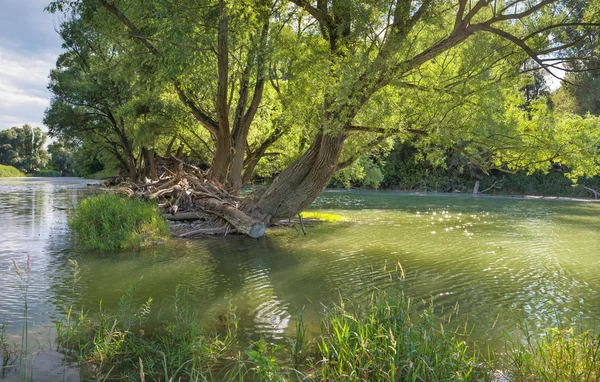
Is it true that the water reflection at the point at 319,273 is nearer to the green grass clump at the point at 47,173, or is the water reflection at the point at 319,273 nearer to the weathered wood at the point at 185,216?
the weathered wood at the point at 185,216

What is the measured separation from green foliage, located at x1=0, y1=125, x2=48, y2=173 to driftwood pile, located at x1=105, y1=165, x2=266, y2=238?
103605 millimetres

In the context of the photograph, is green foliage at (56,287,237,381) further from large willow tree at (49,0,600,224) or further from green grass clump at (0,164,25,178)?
green grass clump at (0,164,25,178)

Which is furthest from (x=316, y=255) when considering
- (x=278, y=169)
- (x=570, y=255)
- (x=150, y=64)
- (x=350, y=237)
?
(x=278, y=169)

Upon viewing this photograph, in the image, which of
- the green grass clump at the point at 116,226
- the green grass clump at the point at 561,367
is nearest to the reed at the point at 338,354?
the green grass clump at the point at 561,367

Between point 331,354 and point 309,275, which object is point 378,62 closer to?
point 309,275

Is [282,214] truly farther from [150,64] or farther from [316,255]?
[150,64]

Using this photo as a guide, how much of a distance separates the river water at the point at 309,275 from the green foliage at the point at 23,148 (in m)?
104

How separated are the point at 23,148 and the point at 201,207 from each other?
113 meters

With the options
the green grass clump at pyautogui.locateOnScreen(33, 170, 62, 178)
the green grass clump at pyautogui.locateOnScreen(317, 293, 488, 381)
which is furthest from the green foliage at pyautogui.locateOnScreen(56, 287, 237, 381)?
the green grass clump at pyautogui.locateOnScreen(33, 170, 62, 178)

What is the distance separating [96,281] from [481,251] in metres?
10.2

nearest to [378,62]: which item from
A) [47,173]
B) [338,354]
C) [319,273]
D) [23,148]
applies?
[319,273]

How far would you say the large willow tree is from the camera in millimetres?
11109

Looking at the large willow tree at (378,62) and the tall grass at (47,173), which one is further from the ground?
the large willow tree at (378,62)

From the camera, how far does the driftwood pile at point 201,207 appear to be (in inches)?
571
